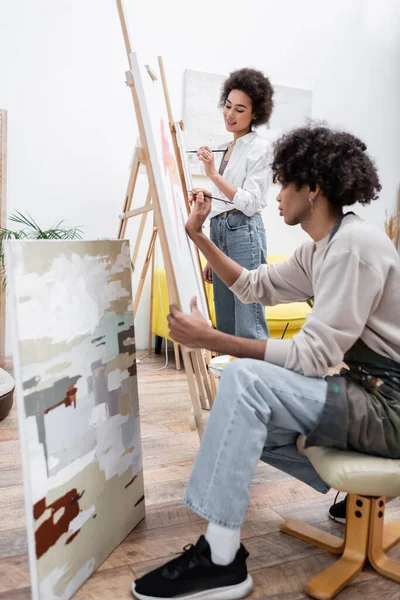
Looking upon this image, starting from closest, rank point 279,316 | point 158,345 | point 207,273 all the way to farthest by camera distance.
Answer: point 207,273 < point 279,316 < point 158,345

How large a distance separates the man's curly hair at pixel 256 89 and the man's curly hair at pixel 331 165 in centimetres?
100

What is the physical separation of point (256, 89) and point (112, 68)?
160 centimetres

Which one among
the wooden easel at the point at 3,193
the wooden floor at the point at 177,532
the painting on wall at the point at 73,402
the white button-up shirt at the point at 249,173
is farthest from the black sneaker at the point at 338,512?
the wooden easel at the point at 3,193

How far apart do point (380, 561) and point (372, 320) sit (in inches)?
22.4

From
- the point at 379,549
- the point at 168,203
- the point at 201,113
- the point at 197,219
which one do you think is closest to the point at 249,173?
the point at 197,219

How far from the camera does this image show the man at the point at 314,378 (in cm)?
111

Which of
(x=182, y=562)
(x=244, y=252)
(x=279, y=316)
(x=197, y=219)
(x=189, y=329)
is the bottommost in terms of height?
(x=182, y=562)

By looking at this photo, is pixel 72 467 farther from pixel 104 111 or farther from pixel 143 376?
pixel 104 111

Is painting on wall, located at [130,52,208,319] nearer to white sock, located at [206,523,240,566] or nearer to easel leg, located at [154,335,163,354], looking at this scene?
white sock, located at [206,523,240,566]

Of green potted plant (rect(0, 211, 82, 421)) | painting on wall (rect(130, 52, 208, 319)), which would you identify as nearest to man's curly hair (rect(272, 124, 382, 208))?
painting on wall (rect(130, 52, 208, 319))

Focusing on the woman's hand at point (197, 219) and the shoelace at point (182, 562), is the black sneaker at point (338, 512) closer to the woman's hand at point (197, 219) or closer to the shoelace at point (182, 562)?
the shoelace at point (182, 562)

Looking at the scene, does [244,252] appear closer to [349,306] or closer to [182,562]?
[349,306]

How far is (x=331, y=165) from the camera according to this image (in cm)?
126

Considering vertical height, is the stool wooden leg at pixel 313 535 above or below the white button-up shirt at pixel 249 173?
below
